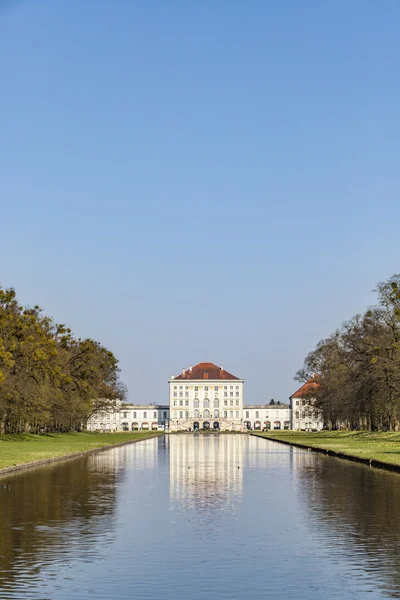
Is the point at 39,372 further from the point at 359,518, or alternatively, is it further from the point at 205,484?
the point at 359,518

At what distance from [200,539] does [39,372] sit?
206 ft

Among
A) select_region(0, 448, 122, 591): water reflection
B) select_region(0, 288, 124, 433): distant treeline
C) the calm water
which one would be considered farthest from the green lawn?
select_region(0, 288, 124, 433): distant treeline

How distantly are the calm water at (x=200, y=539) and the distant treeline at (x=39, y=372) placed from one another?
112ft

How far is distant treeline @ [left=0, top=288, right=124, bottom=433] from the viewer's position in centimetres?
6950

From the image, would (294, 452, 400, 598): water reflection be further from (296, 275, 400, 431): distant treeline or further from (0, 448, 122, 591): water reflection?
(296, 275, 400, 431): distant treeline

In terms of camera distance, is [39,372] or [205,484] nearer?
[205,484]

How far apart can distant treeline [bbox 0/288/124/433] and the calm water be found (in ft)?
112

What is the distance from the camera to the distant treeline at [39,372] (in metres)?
69.5

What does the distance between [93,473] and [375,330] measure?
50.1 meters

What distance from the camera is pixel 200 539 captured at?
16359 millimetres

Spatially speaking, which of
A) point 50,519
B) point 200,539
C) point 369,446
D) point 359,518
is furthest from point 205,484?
point 369,446

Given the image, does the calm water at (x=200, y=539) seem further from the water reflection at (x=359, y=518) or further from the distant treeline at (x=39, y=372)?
the distant treeline at (x=39, y=372)

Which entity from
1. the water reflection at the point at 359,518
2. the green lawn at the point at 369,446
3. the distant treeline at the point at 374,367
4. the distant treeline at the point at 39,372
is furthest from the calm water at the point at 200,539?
the distant treeline at the point at 374,367

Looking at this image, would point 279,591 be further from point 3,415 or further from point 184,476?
point 3,415
